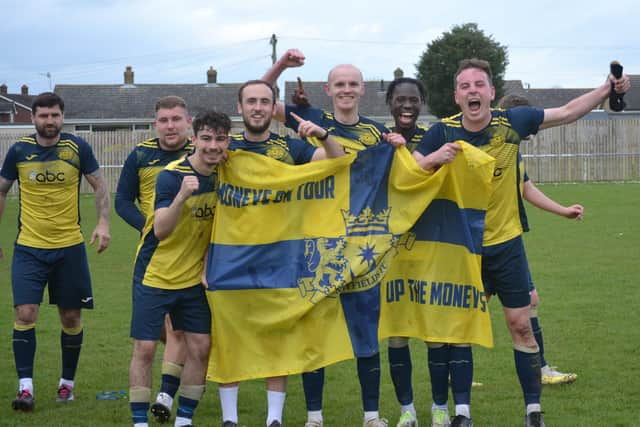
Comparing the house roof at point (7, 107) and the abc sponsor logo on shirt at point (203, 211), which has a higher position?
the house roof at point (7, 107)

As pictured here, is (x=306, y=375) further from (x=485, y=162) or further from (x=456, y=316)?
(x=485, y=162)

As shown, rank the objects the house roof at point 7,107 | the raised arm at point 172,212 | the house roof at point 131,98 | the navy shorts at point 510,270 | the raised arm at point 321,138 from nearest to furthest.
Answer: the raised arm at point 172,212, the raised arm at point 321,138, the navy shorts at point 510,270, the house roof at point 131,98, the house roof at point 7,107

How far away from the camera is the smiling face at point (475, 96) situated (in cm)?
665

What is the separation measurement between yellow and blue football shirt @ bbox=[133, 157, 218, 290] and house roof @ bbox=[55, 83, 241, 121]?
55.9 m

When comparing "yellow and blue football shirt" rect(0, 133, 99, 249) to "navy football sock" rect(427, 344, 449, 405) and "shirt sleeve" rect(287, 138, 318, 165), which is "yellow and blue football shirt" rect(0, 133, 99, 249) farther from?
"navy football sock" rect(427, 344, 449, 405)

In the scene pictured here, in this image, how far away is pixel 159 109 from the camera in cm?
757

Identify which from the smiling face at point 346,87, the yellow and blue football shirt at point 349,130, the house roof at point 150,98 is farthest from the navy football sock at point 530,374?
the house roof at point 150,98

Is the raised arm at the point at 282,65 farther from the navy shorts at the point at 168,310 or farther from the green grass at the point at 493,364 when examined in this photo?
the green grass at the point at 493,364

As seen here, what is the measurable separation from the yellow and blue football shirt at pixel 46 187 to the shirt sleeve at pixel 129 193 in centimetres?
88

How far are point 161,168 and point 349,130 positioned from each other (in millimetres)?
1640

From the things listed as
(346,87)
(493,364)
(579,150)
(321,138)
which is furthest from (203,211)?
(579,150)

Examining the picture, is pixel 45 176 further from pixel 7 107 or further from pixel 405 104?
pixel 7 107

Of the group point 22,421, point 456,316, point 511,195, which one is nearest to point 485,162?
point 511,195

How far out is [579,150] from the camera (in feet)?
129
